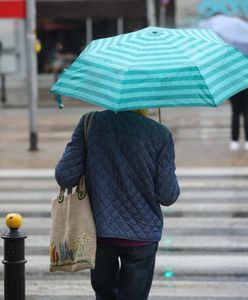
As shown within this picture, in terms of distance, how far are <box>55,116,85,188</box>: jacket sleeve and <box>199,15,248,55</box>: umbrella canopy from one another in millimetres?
7046

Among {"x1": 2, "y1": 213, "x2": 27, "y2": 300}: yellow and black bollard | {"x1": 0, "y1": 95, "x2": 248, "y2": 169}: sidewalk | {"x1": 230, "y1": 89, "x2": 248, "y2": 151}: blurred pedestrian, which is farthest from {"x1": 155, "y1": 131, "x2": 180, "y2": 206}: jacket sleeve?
{"x1": 230, "y1": 89, "x2": 248, "y2": 151}: blurred pedestrian

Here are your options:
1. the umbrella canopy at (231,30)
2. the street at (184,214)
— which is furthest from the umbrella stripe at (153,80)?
the umbrella canopy at (231,30)

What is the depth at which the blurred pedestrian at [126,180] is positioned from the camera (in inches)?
164

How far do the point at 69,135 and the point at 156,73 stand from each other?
11629mm

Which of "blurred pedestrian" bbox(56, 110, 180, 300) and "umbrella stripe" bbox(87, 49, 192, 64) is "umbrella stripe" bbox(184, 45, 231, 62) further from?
"blurred pedestrian" bbox(56, 110, 180, 300)

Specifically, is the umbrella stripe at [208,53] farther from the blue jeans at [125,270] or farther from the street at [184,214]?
the street at [184,214]

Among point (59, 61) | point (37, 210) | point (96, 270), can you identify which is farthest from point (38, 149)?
point (59, 61)

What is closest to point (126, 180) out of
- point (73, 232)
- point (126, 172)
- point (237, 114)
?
point (126, 172)

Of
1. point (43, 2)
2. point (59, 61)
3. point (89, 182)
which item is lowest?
point (59, 61)

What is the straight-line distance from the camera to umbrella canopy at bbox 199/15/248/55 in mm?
11219

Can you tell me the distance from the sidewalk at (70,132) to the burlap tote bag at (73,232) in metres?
7.84

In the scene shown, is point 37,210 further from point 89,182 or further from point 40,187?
point 89,182

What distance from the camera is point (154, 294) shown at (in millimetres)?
6055

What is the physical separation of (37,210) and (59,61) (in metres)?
25.6
